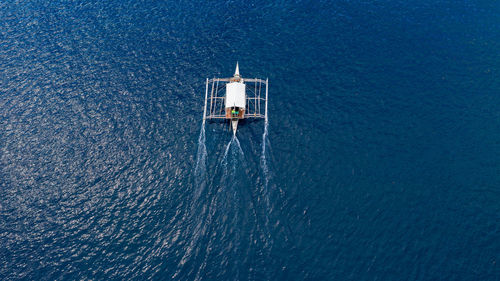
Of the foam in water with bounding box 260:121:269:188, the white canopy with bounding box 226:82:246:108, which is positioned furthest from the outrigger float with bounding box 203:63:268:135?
the foam in water with bounding box 260:121:269:188

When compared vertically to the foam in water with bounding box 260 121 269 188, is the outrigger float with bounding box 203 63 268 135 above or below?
above

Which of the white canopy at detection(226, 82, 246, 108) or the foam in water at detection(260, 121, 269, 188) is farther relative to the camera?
the white canopy at detection(226, 82, 246, 108)

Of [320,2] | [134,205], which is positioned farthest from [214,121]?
[320,2]

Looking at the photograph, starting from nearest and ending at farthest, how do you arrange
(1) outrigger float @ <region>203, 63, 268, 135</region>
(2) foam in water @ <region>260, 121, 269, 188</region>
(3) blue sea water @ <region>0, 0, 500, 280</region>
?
(3) blue sea water @ <region>0, 0, 500, 280</region>
(2) foam in water @ <region>260, 121, 269, 188</region>
(1) outrigger float @ <region>203, 63, 268, 135</region>

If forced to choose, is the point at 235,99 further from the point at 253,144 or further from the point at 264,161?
the point at 264,161

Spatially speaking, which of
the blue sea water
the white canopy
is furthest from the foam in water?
the white canopy

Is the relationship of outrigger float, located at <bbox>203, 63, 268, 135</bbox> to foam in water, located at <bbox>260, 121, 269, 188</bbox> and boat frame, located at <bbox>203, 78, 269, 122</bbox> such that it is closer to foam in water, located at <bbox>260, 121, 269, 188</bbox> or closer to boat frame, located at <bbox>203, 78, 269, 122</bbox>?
boat frame, located at <bbox>203, 78, 269, 122</bbox>

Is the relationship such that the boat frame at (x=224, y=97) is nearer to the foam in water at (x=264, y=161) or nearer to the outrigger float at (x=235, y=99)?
the outrigger float at (x=235, y=99)

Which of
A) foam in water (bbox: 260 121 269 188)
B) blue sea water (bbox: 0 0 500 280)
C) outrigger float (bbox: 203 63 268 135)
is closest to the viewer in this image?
blue sea water (bbox: 0 0 500 280)

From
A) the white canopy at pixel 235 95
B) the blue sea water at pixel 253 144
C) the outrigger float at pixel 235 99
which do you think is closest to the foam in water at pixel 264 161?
the blue sea water at pixel 253 144
